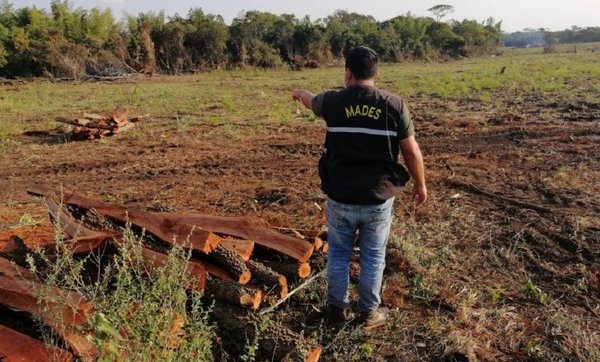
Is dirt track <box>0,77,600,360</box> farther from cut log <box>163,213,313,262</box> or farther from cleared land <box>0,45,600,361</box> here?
cut log <box>163,213,313,262</box>

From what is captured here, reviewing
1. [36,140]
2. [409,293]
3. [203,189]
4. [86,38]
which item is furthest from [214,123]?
[86,38]

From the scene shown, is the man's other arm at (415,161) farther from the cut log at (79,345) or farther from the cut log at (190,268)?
the cut log at (79,345)

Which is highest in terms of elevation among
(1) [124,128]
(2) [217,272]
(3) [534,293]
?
(2) [217,272]

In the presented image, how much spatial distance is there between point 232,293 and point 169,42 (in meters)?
28.4

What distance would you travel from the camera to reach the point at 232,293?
284 centimetres

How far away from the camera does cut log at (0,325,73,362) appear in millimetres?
2172

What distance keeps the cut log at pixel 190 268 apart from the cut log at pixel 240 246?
1.12 feet

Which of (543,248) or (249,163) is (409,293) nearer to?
(543,248)

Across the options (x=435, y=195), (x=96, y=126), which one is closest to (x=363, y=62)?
(x=435, y=195)

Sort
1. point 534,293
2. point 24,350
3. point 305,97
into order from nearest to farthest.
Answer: point 24,350 < point 305,97 < point 534,293

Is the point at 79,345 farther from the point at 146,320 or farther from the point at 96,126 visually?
the point at 96,126

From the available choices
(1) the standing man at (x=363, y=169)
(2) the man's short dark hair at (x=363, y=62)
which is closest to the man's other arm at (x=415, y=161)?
(1) the standing man at (x=363, y=169)

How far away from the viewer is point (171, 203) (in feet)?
19.0

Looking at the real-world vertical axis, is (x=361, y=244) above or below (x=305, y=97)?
below
